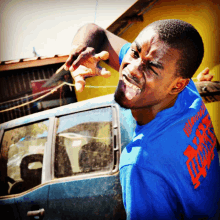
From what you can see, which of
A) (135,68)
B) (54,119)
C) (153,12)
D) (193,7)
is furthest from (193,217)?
(153,12)

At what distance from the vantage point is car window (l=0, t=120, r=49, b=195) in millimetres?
2180

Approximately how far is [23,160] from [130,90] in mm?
2018

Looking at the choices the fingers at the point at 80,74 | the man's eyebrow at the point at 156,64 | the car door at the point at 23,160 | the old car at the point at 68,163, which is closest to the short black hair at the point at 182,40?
the man's eyebrow at the point at 156,64

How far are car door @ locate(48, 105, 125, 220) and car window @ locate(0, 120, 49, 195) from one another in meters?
0.38

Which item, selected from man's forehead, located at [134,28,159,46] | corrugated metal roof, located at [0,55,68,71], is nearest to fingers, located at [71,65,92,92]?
man's forehead, located at [134,28,159,46]

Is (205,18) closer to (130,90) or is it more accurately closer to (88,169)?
(130,90)

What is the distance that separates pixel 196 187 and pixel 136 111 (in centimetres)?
56

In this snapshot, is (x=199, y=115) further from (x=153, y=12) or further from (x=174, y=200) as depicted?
(x=153, y=12)

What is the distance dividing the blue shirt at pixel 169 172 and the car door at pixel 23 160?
4.19 feet

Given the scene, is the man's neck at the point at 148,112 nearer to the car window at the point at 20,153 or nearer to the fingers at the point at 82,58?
the fingers at the point at 82,58

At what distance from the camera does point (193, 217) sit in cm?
104

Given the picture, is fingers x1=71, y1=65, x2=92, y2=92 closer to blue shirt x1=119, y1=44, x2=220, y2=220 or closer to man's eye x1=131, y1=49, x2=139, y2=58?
man's eye x1=131, y1=49, x2=139, y2=58

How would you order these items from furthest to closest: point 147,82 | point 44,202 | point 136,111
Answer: point 44,202, point 136,111, point 147,82

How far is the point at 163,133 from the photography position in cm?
101
